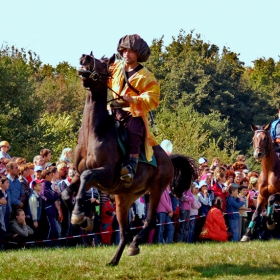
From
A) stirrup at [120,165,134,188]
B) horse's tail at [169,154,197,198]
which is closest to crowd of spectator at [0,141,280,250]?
stirrup at [120,165,134,188]

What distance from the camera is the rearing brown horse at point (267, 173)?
1717 centimetres

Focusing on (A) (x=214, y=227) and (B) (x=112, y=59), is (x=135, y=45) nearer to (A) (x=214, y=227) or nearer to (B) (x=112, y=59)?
(B) (x=112, y=59)

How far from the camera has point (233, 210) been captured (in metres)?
20.2

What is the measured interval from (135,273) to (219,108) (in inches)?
1914

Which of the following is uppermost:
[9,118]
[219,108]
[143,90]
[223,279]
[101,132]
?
[219,108]

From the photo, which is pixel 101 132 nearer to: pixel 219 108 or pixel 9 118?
pixel 9 118

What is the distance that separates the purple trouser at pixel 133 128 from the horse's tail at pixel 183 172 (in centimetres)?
225

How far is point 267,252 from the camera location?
13719mm

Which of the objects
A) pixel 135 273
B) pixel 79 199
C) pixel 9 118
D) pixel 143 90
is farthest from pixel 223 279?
pixel 9 118

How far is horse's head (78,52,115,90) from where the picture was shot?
11164 mm

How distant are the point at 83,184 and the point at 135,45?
8.78 ft

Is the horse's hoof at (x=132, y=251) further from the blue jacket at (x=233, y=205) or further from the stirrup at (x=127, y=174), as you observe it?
the blue jacket at (x=233, y=205)

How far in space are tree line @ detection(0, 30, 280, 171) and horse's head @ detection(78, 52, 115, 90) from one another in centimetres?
2069

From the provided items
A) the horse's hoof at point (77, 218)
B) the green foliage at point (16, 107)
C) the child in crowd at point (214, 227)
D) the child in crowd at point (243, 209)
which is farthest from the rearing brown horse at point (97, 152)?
the green foliage at point (16, 107)
